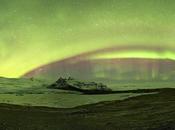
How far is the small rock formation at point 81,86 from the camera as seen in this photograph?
245ft

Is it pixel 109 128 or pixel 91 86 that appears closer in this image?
pixel 109 128

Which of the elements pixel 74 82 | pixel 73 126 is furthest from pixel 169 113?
pixel 74 82

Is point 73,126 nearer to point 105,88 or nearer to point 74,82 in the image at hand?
point 105,88

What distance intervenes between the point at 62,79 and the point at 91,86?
10.3 meters

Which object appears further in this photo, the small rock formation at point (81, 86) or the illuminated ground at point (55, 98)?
the small rock formation at point (81, 86)

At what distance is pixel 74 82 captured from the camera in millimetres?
85688

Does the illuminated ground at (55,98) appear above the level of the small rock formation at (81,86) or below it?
below

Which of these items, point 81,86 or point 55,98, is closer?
point 55,98

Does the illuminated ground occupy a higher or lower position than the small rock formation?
lower

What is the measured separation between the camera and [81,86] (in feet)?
269

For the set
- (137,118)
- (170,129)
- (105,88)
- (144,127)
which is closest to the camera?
(170,129)

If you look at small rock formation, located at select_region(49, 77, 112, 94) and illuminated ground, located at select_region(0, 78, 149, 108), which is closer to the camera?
illuminated ground, located at select_region(0, 78, 149, 108)

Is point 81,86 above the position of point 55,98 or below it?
above

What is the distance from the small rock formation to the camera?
74619mm
